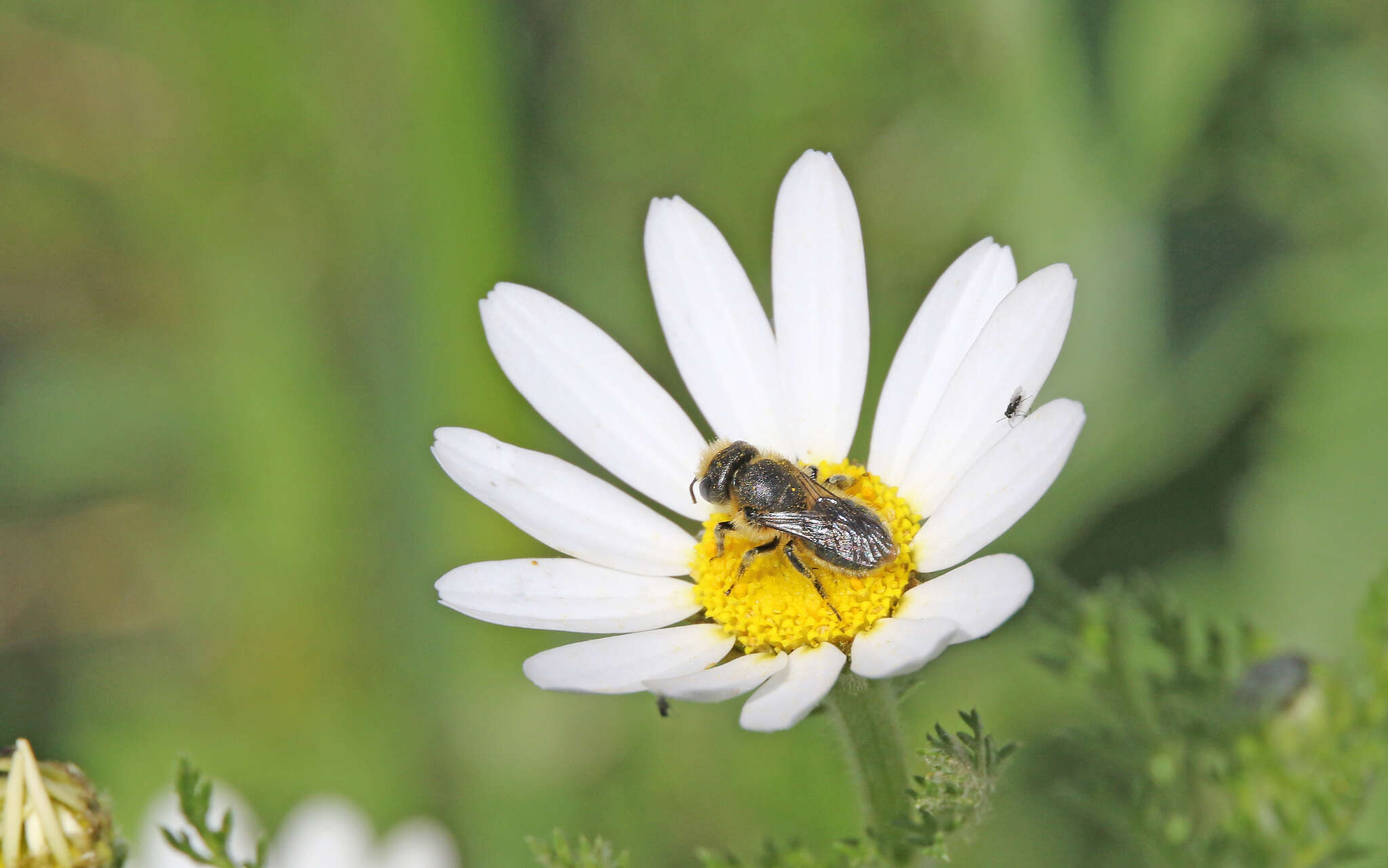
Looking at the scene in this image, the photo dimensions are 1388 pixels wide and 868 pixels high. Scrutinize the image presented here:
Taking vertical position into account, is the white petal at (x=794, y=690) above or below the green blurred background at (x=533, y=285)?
below

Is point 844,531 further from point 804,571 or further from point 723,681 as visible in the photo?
point 723,681

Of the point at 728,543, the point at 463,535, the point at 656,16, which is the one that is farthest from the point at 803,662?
the point at 656,16

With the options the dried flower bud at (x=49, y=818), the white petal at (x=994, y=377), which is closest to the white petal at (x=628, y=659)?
the white petal at (x=994, y=377)

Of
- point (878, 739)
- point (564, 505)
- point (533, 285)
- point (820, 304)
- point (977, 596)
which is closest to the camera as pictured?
point (977, 596)

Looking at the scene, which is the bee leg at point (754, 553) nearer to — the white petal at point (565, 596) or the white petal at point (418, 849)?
the white petal at point (565, 596)

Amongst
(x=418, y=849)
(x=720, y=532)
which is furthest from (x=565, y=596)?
(x=418, y=849)

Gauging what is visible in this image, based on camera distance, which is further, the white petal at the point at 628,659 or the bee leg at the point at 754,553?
the bee leg at the point at 754,553

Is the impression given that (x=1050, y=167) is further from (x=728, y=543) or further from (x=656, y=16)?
(x=728, y=543)

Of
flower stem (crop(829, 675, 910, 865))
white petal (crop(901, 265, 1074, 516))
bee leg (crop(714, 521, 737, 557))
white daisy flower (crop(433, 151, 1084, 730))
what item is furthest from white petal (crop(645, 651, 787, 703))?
white petal (crop(901, 265, 1074, 516))
